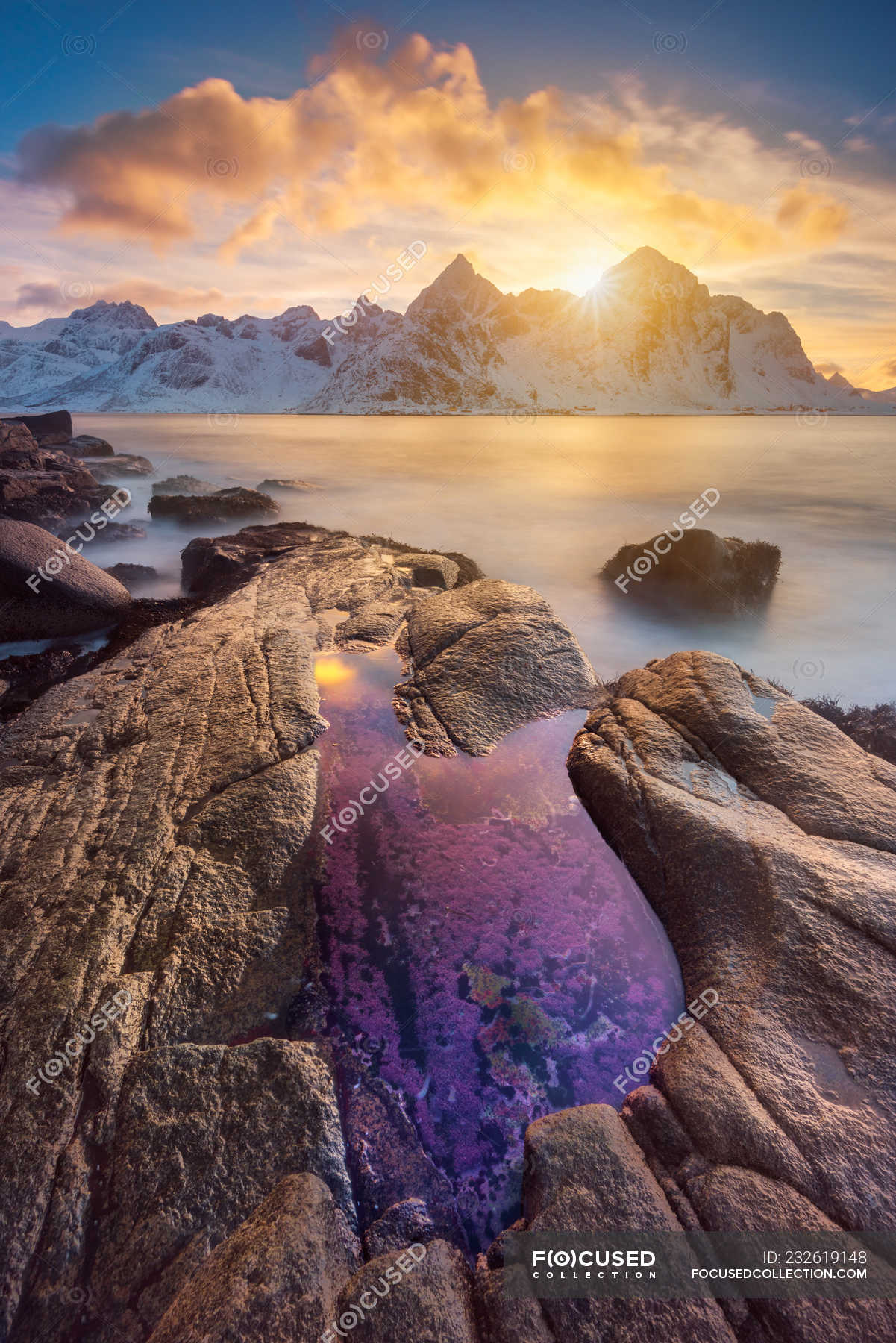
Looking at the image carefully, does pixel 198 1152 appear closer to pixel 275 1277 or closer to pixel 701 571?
pixel 275 1277

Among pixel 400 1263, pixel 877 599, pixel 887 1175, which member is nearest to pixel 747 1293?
pixel 887 1175

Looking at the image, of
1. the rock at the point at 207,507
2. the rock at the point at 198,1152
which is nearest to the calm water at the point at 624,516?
the rock at the point at 207,507

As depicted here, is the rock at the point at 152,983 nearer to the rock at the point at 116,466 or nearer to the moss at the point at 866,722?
the moss at the point at 866,722

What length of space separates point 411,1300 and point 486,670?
6.86 meters

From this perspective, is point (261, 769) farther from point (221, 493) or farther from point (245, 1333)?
point (221, 493)

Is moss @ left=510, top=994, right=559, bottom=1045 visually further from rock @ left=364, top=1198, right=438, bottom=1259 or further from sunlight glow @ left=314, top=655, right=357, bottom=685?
sunlight glow @ left=314, top=655, right=357, bottom=685

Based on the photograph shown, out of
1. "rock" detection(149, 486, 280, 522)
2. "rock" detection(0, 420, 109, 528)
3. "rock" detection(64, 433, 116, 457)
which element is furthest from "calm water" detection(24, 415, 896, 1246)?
"rock" detection(64, 433, 116, 457)

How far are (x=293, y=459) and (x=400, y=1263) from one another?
46804mm

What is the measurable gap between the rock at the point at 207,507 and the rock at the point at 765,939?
65.1 ft

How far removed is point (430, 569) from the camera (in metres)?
13.3

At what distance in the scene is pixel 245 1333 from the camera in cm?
268

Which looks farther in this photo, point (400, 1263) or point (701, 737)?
point (701, 737)

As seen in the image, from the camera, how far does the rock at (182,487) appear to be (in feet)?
86.5

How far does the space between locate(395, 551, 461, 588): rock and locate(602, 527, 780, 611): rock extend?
516 centimetres
